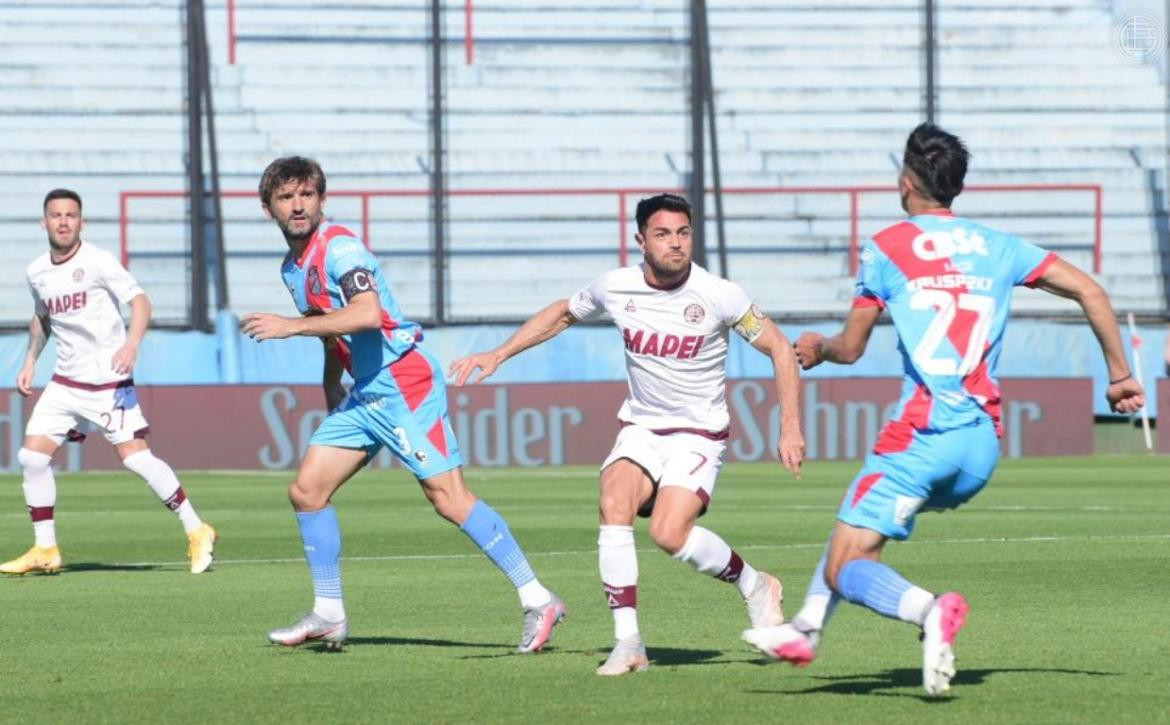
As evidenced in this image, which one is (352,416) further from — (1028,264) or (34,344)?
(34,344)

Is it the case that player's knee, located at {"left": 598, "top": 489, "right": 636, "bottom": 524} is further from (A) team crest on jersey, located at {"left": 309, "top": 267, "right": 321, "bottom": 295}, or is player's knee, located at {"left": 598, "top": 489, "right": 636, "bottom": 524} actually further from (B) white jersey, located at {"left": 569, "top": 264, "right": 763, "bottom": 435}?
(A) team crest on jersey, located at {"left": 309, "top": 267, "right": 321, "bottom": 295}

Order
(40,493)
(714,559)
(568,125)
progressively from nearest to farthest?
(714,559), (40,493), (568,125)

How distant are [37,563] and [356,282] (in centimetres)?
445

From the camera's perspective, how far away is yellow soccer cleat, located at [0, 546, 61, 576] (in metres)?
12.2

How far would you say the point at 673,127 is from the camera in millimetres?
31484

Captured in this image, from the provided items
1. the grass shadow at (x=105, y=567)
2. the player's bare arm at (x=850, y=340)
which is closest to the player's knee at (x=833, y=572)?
the player's bare arm at (x=850, y=340)

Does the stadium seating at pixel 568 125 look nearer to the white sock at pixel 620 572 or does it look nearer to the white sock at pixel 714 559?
the white sock at pixel 714 559

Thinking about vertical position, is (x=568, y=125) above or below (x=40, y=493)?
above

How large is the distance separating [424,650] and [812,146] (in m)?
24.0

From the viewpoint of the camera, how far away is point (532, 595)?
28.5ft

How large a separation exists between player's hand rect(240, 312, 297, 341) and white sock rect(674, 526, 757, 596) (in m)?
1.61

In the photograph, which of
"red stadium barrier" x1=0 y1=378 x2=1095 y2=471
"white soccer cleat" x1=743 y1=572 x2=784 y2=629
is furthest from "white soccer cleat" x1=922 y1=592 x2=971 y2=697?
"red stadium barrier" x1=0 y1=378 x2=1095 y2=471

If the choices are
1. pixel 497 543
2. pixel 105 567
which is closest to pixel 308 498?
pixel 497 543

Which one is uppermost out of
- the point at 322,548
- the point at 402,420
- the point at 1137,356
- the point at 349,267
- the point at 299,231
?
the point at 299,231
